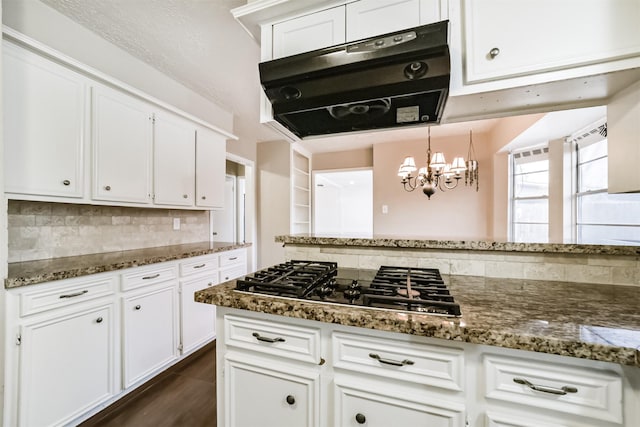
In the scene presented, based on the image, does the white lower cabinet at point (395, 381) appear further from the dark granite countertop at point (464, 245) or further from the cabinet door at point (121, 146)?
the cabinet door at point (121, 146)

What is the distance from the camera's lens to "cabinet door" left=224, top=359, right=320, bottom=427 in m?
0.93

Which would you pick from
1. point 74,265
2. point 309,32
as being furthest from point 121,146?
point 309,32

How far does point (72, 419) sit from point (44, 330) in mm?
570

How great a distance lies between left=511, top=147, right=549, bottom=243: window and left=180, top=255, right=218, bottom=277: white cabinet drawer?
3.20 metres

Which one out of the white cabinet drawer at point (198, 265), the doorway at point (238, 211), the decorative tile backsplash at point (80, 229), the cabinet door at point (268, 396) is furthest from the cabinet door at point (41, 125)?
the doorway at point (238, 211)

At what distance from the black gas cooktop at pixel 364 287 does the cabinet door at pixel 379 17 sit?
1069 mm

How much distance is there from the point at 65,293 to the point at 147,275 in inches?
19.0

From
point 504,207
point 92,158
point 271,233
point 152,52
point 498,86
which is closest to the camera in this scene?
point 498,86

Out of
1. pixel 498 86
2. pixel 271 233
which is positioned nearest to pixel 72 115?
pixel 498 86

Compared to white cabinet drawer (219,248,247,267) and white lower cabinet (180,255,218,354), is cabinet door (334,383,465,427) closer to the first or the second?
white lower cabinet (180,255,218,354)

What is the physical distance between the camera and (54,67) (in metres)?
1.57

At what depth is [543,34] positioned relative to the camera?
0.97 m

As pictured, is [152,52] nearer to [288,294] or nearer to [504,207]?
[288,294]

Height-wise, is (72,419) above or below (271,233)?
below
